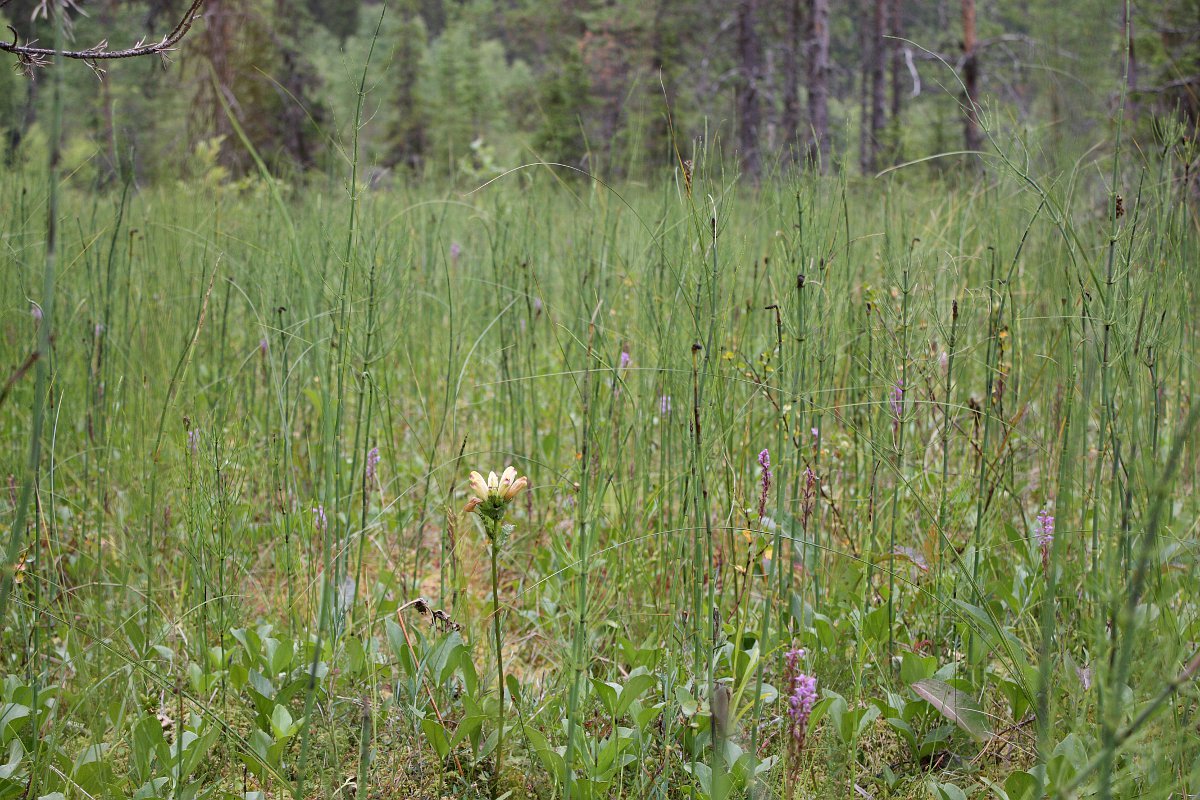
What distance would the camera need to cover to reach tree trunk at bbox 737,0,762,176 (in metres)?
9.73

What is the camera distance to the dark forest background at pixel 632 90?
2.37 m

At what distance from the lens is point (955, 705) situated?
4.17 feet

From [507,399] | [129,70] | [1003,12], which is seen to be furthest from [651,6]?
[129,70]

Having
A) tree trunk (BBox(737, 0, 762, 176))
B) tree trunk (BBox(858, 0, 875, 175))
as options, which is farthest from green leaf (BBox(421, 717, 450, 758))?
tree trunk (BBox(858, 0, 875, 175))

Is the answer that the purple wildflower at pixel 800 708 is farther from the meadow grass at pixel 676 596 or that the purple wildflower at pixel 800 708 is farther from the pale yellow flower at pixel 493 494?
the pale yellow flower at pixel 493 494

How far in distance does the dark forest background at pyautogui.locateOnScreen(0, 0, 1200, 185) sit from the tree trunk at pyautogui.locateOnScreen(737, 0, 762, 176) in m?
0.03

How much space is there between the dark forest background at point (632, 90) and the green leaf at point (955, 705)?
2.80 ft

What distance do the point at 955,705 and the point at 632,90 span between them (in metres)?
1.44

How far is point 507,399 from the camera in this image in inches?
103

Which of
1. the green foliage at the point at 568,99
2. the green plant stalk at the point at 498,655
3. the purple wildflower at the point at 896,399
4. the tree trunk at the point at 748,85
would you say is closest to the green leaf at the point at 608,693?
the green plant stalk at the point at 498,655

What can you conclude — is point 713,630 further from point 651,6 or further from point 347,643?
point 651,6

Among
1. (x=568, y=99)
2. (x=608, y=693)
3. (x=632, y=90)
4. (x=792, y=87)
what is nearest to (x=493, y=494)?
(x=608, y=693)

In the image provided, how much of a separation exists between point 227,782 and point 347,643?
0.88ft

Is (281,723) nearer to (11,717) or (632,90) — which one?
(11,717)
